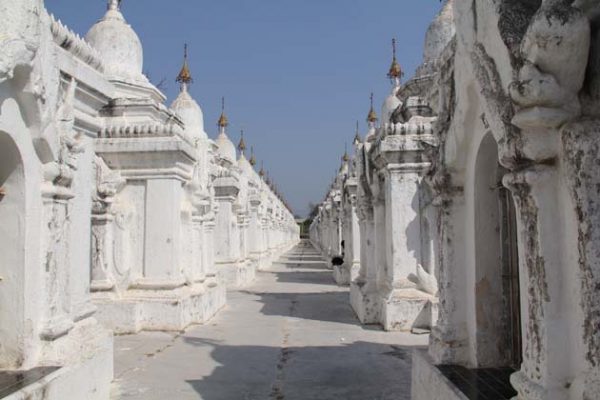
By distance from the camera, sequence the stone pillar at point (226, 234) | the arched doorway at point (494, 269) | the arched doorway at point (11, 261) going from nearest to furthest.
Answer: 1. the arched doorway at point (494, 269)
2. the arched doorway at point (11, 261)
3. the stone pillar at point (226, 234)

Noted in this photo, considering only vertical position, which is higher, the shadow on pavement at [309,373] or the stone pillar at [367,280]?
the stone pillar at [367,280]

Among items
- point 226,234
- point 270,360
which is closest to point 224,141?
point 226,234

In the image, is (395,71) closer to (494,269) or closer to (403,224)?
(403,224)

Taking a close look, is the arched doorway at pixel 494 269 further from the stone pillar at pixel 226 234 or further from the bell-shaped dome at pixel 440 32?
the stone pillar at pixel 226 234

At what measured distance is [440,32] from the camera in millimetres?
9750

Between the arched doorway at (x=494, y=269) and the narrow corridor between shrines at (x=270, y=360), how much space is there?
1693 millimetres

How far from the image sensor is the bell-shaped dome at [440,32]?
9688mm

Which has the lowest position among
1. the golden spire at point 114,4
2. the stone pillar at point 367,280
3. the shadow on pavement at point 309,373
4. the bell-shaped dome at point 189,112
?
the shadow on pavement at point 309,373

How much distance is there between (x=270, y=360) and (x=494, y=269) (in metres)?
3.65

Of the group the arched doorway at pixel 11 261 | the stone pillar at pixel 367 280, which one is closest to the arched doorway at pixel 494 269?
the arched doorway at pixel 11 261

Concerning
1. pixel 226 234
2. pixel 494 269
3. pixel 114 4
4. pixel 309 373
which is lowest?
pixel 309 373

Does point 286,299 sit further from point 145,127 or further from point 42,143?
point 42,143

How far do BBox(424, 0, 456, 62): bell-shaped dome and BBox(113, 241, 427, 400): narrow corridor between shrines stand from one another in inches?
184

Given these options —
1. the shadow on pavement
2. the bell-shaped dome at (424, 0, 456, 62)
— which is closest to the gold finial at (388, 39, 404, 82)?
the bell-shaped dome at (424, 0, 456, 62)
